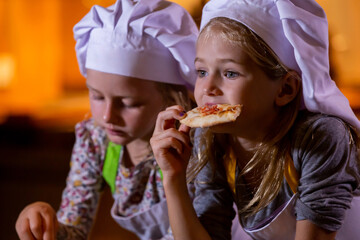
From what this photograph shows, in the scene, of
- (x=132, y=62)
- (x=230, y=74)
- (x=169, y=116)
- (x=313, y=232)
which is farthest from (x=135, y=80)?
(x=313, y=232)

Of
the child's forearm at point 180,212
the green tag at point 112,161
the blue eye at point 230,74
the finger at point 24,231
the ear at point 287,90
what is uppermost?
the blue eye at point 230,74

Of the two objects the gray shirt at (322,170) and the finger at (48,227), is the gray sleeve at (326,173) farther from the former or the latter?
the finger at (48,227)

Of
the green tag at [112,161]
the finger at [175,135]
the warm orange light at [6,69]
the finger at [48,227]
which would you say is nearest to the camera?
the finger at [175,135]

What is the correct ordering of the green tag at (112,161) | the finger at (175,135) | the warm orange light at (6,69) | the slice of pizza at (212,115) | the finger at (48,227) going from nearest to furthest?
the slice of pizza at (212,115), the finger at (175,135), the finger at (48,227), the green tag at (112,161), the warm orange light at (6,69)

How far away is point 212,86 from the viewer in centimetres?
95

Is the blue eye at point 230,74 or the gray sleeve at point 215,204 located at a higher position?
the blue eye at point 230,74

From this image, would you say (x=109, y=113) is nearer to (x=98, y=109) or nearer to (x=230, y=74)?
(x=98, y=109)

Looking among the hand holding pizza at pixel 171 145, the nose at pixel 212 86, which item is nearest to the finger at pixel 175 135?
the hand holding pizza at pixel 171 145

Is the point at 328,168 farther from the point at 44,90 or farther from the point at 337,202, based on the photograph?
the point at 44,90

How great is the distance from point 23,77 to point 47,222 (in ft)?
13.3

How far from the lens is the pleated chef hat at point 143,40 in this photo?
3.85 feet

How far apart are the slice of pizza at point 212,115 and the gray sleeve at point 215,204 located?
8.3 inches

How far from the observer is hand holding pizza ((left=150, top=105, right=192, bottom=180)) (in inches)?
39.7

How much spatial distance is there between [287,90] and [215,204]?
321mm
